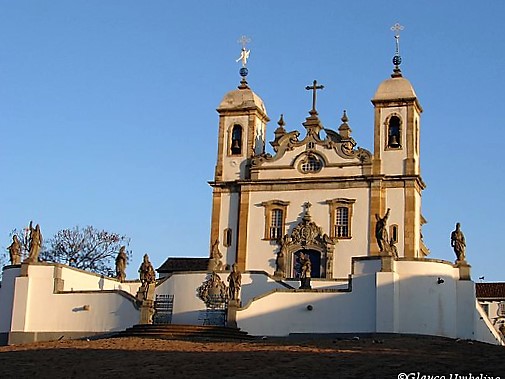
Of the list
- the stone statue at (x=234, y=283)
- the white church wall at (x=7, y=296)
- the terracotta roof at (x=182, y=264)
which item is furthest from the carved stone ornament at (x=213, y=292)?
the terracotta roof at (x=182, y=264)

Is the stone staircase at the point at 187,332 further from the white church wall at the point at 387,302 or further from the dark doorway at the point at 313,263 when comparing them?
the dark doorway at the point at 313,263

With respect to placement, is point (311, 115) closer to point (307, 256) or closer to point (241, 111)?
point (241, 111)

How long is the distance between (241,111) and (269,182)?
4917 millimetres

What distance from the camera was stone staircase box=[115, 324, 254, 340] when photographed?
34.2 m

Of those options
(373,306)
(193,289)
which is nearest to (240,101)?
(193,289)

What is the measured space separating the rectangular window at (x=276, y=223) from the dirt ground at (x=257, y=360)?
1611 centimetres

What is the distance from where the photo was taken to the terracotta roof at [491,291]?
222ft

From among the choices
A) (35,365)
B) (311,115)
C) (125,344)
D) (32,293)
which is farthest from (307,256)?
(35,365)

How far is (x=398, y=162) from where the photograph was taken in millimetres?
47156

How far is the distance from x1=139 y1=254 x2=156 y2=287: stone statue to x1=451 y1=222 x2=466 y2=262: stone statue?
38.8 ft

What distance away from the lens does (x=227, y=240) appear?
48375 mm

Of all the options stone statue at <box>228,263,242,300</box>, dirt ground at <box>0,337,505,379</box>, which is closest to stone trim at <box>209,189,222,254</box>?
stone statue at <box>228,263,242,300</box>

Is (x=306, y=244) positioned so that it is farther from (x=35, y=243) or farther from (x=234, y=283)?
(x=35, y=243)

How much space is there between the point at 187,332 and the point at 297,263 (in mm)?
12791
